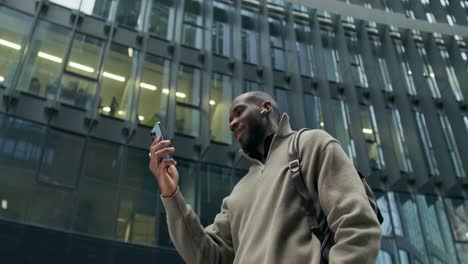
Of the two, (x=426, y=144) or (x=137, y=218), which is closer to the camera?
(x=137, y=218)

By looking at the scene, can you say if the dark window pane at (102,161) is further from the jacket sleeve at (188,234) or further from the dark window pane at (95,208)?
the jacket sleeve at (188,234)

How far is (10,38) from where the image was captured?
12.9 m

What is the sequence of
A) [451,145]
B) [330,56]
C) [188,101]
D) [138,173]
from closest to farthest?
[138,173] → [188,101] → [451,145] → [330,56]

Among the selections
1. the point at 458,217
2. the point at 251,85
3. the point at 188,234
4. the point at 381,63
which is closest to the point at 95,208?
the point at 251,85

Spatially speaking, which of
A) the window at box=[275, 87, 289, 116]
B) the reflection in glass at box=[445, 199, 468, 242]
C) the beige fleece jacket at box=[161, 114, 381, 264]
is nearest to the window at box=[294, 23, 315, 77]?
the window at box=[275, 87, 289, 116]

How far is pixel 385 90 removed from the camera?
1809 centimetres

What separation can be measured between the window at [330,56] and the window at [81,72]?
26.9 feet

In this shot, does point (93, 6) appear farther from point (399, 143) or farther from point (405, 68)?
point (405, 68)

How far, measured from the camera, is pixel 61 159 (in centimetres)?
1229

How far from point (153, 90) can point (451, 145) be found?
10887 millimetres

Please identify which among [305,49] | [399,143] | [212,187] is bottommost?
[212,187]

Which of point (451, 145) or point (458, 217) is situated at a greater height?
point (451, 145)

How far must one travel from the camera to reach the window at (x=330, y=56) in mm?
17922

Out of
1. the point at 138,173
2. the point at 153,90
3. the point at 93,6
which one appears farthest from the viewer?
the point at 93,6
